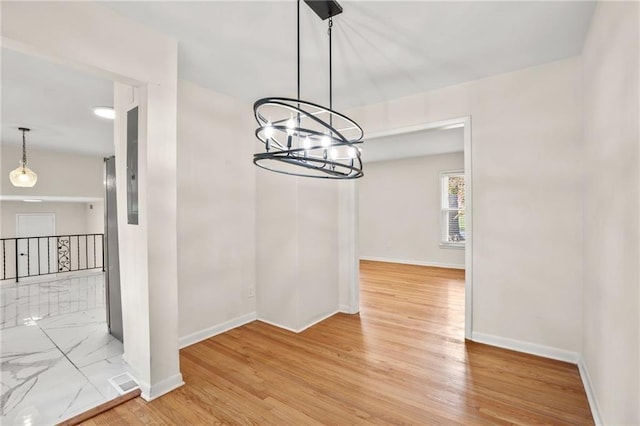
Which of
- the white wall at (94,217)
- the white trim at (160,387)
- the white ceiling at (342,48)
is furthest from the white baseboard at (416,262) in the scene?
the white wall at (94,217)

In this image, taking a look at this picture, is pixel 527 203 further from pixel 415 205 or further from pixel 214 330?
pixel 415 205

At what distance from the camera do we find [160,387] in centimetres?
216

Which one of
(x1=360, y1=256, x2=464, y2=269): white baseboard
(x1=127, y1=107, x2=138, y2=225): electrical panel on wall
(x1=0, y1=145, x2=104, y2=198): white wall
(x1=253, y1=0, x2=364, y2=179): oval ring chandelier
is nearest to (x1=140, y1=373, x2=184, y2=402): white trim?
(x1=127, y1=107, x2=138, y2=225): electrical panel on wall

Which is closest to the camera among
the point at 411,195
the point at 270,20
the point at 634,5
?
the point at 634,5

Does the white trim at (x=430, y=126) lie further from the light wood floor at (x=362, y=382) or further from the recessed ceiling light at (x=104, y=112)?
the recessed ceiling light at (x=104, y=112)

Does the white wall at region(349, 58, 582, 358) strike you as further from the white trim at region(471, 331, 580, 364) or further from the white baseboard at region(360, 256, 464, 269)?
the white baseboard at region(360, 256, 464, 269)

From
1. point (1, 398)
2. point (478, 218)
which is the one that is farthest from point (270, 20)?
point (1, 398)

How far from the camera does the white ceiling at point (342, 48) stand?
1.94 metres

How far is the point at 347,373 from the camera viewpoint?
96.0 inches

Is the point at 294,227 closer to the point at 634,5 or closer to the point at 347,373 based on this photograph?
the point at 347,373

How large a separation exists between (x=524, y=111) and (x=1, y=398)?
15.6 ft

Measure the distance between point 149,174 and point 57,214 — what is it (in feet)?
34.4

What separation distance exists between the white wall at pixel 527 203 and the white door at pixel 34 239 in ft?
37.6

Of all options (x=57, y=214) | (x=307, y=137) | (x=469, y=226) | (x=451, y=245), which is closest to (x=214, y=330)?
(x=307, y=137)
